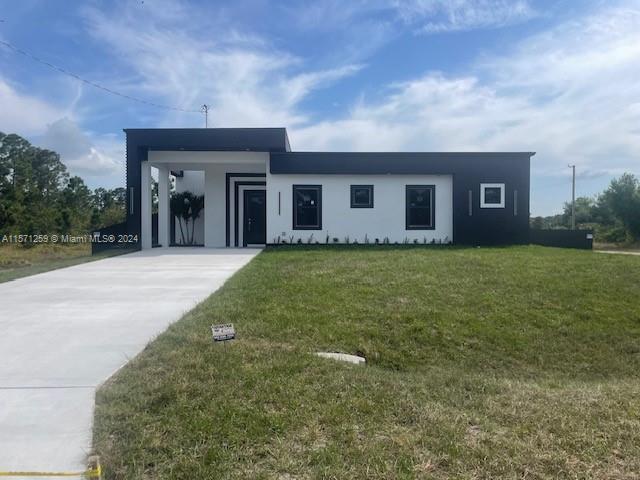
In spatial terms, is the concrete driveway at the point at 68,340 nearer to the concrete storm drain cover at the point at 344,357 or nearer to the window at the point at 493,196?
the concrete storm drain cover at the point at 344,357

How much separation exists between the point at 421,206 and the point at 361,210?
211 cm

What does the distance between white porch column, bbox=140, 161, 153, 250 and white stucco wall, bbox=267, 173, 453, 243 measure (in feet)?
13.1

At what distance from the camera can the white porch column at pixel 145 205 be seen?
602 inches

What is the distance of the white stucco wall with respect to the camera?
52.0 feet

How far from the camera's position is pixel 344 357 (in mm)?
4324

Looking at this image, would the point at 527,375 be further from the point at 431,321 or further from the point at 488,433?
the point at 488,433

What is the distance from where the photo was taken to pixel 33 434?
8.88ft

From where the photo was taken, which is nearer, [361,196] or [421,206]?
[361,196]

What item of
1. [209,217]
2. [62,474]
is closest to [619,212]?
[209,217]

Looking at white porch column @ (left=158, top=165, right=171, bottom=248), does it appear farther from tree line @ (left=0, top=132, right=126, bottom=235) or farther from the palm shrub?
tree line @ (left=0, top=132, right=126, bottom=235)

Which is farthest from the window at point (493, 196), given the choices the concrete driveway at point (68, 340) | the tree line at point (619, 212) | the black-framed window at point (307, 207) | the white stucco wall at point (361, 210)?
the tree line at point (619, 212)

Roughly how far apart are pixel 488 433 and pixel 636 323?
4.69 metres

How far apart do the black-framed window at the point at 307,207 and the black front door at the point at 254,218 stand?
79.0 inches

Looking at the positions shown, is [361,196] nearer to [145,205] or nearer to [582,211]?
[145,205]
